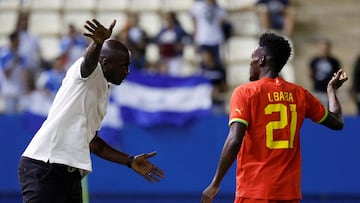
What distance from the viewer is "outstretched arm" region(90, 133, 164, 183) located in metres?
7.37

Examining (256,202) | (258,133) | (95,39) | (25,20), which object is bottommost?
(256,202)

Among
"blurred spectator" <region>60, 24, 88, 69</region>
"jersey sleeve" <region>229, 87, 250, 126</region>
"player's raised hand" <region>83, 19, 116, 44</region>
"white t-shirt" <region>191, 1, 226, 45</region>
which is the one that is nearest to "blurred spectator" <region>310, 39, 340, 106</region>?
"white t-shirt" <region>191, 1, 226, 45</region>

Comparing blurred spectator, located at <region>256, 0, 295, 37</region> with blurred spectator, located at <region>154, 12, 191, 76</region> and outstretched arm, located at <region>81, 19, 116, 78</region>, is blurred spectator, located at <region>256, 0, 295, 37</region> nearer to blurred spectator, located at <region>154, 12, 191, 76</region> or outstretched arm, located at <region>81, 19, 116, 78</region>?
blurred spectator, located at <region>154, 12, 191, 76</region>

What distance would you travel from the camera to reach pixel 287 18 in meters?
15.7

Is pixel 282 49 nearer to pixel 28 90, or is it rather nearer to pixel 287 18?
pixel 28 90

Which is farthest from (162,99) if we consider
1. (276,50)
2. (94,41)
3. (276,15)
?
(94,41)

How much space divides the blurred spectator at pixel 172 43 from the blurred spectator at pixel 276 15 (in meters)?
1.60

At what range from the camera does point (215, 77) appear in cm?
1348

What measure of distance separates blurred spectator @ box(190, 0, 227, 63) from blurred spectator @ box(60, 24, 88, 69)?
1.72m

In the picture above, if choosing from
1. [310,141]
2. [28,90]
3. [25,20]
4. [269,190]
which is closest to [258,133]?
[269,190]

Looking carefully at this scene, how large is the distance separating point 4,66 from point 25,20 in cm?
110

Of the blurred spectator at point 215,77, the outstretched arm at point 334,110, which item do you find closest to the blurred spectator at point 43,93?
the blurred spectator at point 215,77

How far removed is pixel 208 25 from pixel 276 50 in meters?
7.65

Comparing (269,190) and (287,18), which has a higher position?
(287,18)
